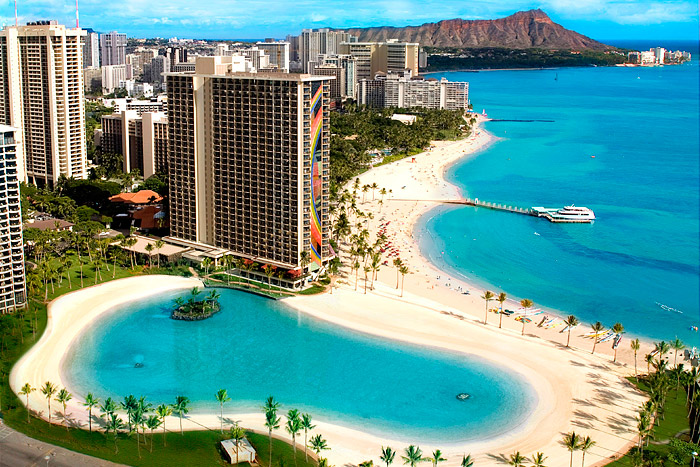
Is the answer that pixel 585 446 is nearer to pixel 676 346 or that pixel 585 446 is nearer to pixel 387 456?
pixel 387 456

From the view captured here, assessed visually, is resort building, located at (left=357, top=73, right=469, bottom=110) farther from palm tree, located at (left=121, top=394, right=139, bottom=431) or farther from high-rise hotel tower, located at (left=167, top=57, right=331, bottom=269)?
palm tree, located at (left=121, top=394, right=139, bottom=431)

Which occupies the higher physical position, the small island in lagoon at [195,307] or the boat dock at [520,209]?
the boat dock at [520,209]

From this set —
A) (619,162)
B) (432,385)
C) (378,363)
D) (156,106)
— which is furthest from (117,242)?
(619,162)

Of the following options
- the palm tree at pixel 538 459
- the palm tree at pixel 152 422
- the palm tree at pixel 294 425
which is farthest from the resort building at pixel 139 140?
the palm tree at pixel 538 459

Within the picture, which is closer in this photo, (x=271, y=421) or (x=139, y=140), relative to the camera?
(x=271, y=421)

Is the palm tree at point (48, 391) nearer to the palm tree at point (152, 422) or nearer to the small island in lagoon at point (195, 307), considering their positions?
the palm tree at point (152, 422)

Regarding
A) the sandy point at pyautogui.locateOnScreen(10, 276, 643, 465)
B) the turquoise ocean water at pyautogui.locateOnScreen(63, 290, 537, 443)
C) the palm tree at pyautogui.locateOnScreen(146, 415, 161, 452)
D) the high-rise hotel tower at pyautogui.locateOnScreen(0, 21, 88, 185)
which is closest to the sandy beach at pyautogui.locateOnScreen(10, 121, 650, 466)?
the sandy point at pyautogui.locateOnScreen(10, 276, 643, 465)

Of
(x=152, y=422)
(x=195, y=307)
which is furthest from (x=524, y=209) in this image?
(x=152, y=422)
